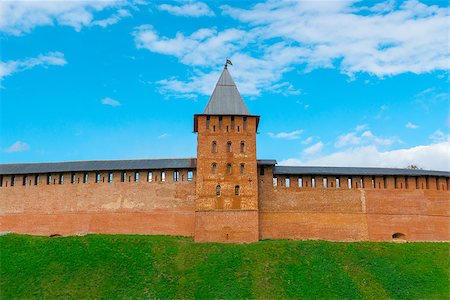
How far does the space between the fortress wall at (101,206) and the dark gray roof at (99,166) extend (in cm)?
51

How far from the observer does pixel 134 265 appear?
35250 mm

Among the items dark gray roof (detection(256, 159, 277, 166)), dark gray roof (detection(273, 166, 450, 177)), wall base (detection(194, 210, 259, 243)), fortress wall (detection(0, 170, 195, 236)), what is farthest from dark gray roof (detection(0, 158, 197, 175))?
dark gray roof (detection(273, 166, 450, 177))

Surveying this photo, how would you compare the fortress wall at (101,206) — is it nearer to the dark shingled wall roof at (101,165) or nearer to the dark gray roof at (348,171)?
the dark shingled wall roof at (101,165)

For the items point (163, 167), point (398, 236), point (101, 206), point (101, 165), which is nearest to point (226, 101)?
point (163, 167)

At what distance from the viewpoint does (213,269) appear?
34719mm

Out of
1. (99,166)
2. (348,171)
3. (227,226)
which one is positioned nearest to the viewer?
(227,226)

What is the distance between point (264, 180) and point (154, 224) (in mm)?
8574

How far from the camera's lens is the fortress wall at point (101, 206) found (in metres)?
41.4

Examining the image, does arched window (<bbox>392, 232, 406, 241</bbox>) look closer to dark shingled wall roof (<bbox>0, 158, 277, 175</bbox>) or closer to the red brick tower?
dark shingled wall roof (<bbox>0, 158, 277, 175</bbox>)

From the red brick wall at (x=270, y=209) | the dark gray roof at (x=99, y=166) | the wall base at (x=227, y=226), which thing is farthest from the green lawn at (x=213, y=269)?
the dark gray roof at (x=99, y=166)

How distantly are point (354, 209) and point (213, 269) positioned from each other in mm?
12725

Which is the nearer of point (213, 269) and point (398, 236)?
point (213, 269)

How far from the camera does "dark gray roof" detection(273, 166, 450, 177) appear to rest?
4238cm

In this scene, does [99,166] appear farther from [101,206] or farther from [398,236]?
[398,236]
